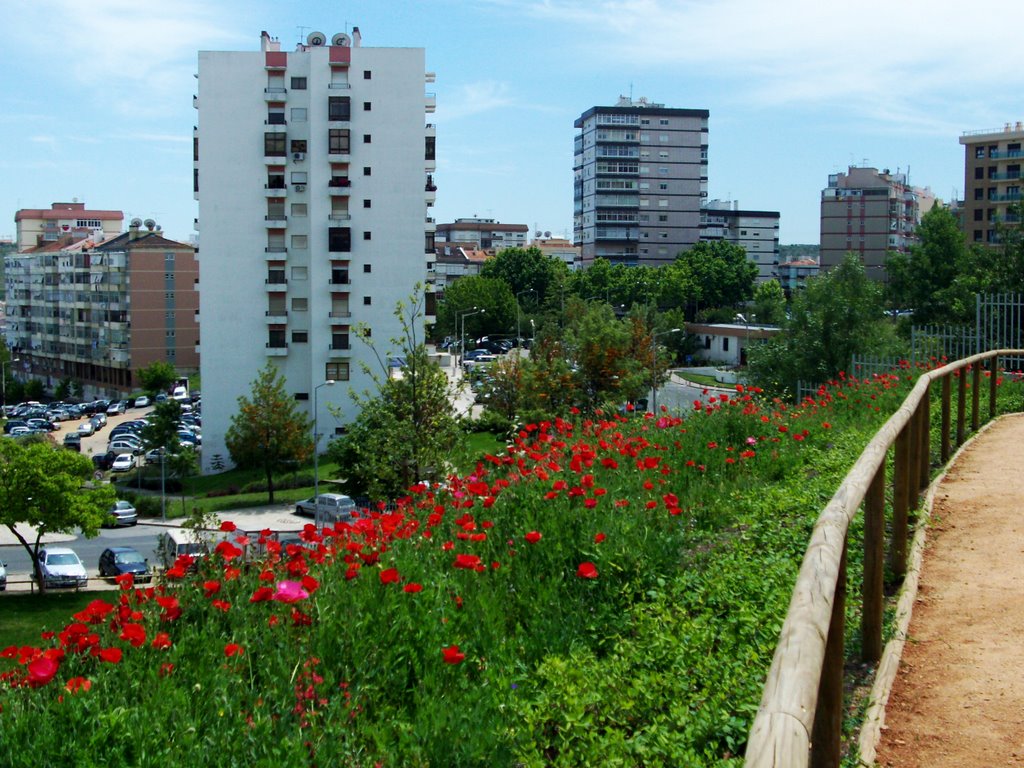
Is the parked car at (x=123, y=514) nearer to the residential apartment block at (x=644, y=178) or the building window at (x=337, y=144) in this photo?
the building window at (x=337, y=144)

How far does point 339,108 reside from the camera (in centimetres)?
5459

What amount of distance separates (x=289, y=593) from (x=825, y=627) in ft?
8.71

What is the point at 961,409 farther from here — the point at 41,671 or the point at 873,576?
the point at 41,671

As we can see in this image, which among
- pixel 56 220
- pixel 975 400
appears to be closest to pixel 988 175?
pixel 975 400

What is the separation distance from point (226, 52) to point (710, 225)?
102994mm

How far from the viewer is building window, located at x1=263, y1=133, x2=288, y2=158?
54969 mm

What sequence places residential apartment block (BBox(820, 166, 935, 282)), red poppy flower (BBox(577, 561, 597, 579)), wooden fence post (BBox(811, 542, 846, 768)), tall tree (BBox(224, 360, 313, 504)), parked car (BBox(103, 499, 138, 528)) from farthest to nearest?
1. residential apartment block (BBox(820, 166, 935, 282))
2. tall tree (BBox(224, 360, 313, 504))
3. parked car (BBox(103, 499, 138, 528))
4. red poppy flower (BBox(577, 561, 597, 579))
5. wooden fence post (BBox(811, 542, 846, 768))

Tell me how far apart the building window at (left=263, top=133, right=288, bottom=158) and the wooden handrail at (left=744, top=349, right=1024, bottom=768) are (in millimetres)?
52033

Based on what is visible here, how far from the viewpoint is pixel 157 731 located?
A: 12.1 feet

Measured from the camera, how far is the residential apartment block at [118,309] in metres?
95.5

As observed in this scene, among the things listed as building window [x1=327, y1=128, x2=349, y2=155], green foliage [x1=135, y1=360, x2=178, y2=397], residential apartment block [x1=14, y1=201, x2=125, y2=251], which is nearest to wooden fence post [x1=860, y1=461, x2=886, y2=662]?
building window [x1=327, y1=128, x2=349, y2=155]

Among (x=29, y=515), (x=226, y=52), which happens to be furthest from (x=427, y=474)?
(x=226, y=52)

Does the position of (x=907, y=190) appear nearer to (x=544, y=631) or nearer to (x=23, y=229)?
(x=23, y=229)

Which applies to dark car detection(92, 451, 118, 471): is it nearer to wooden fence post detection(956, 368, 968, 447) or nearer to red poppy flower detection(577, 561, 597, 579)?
wooden fence post detection(956, 368, 968, 447)
